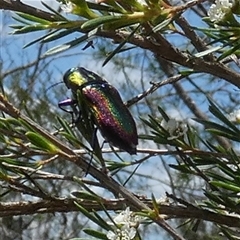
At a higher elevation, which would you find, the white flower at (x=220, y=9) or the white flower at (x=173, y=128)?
the white flower at (x=220, y=9)

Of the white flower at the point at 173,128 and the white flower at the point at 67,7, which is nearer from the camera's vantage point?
the white flower at the point at 67,7

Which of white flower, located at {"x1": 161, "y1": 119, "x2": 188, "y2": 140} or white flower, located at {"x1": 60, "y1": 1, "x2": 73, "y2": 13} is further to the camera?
white flower, located at {"x1": 161, "y1": 119, "x2": 188, "y2": 140}

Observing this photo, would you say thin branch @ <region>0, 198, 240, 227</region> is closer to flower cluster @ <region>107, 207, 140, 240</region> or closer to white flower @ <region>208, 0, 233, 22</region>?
flower cluster @ <region>107, 207, 140, 240</region>

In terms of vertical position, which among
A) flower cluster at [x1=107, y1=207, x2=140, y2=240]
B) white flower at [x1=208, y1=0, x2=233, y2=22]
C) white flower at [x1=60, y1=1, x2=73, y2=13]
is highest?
white flower at [x1=60, y1=1, x2=73, y2=13]

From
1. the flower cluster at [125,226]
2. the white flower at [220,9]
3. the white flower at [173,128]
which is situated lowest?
the flower cluster at [125,226]

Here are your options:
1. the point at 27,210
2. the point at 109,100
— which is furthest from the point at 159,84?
the point at 27,210

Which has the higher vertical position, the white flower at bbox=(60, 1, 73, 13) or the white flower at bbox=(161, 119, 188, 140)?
the white flower at bbox=(60, 1, 73, 13)

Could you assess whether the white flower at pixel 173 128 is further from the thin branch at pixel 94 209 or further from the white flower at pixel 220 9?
the white flower at pixel 220 9
